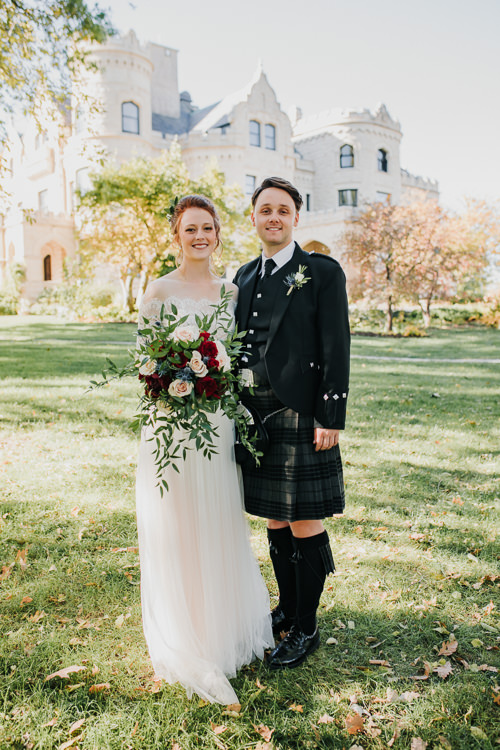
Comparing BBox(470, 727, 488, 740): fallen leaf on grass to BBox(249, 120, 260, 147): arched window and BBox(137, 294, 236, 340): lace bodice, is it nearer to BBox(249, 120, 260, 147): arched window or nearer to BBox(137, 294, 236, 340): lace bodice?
BBox(137, 294, 236, 340): lace bodice

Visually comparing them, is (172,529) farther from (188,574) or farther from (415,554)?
(415,554)

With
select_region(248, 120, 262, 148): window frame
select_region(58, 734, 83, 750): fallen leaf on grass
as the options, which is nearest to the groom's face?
select_region(58, 734, 83, 750): fallen leaf on grass

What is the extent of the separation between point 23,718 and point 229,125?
114 ft

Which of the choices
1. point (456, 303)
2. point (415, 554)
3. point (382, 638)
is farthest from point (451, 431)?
point (456, 303)

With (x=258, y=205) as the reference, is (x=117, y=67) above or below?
above

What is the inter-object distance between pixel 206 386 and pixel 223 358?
0.16 m

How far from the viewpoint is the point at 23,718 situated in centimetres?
248

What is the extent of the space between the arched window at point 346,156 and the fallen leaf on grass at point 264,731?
38.8m

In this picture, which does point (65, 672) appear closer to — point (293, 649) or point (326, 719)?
point (293, 649)

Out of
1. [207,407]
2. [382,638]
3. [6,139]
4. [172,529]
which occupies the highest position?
[6,139]

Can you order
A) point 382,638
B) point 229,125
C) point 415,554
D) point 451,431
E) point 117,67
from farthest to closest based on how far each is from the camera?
point 229,125, point 117,67, point 451,431, point 415,554, point 382,638

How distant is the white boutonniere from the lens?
9.06 feet

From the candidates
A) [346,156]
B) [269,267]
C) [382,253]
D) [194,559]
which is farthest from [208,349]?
[346,156]

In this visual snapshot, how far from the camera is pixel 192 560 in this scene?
2.81 m
